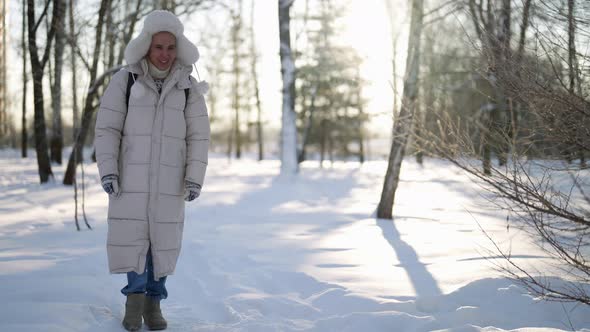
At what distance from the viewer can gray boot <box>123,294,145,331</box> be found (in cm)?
299

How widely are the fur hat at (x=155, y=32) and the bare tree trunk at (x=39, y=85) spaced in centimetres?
893

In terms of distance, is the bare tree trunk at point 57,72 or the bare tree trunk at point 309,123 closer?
the bare tree trunk at point 57,72

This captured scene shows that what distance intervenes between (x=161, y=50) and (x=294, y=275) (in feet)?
7.97

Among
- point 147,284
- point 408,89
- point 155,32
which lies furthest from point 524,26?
point 408,89

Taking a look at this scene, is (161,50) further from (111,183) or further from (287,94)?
(287,94)

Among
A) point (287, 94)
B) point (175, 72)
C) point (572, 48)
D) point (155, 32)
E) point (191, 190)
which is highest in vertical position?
point (287, 94)

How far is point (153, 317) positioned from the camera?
10.1ft

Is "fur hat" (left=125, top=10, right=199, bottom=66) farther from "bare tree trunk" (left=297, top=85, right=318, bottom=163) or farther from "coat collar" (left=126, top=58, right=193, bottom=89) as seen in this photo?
"bare tree trunk" (left=297, top=85, right=318, bottom=163)

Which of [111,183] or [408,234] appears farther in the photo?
[408,234]

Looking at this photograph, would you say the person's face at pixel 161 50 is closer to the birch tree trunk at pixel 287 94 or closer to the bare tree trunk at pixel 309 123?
the birch tree trunk at pixel 287 94

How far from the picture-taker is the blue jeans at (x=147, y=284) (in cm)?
300

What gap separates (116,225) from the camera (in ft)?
9.56

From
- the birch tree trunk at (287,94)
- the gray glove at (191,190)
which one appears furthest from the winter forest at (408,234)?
the birch tree trunk at (287,94)

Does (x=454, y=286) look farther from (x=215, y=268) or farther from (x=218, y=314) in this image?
(x=215, y=268)
